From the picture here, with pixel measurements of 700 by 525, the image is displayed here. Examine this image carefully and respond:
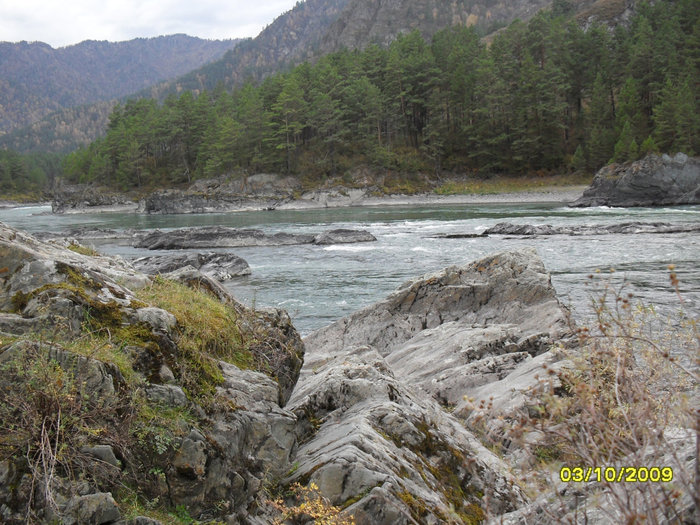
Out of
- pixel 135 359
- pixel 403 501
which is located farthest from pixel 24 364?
pixel 403 501

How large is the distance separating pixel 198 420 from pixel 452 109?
86349 millimetres

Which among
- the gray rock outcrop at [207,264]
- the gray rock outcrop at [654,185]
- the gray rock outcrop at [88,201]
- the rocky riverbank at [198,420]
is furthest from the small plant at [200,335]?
the gray rock outcrop at [88,201]

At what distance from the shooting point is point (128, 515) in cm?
308

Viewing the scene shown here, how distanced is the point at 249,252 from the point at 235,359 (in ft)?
85.8

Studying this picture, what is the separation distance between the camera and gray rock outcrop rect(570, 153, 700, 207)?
159ft

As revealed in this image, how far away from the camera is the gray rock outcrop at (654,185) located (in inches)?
1905

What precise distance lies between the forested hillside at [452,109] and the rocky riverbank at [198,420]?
64.7 meters

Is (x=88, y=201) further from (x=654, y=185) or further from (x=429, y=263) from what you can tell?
(x=654, y=185)

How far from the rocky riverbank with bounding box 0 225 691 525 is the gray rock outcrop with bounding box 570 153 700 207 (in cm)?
4946

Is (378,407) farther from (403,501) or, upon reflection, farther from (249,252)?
(249,252)

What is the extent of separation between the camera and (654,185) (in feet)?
161

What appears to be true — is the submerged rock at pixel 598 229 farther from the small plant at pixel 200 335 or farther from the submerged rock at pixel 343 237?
the small plant at pixel 200 335

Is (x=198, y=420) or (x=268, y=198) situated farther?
(x=268, y=198)
